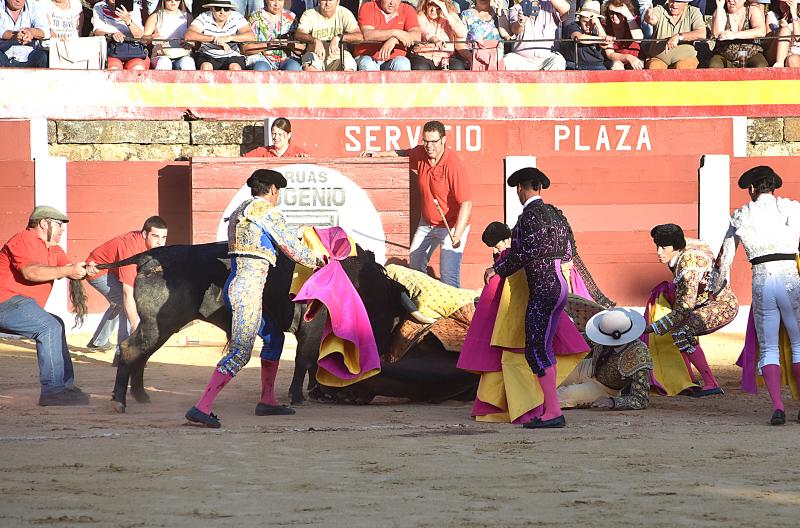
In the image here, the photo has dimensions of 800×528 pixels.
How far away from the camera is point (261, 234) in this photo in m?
5.55

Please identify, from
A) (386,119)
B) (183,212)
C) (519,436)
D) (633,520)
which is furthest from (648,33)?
(633,520)

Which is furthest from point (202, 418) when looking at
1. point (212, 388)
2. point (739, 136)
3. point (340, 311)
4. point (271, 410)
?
point (739, 136)

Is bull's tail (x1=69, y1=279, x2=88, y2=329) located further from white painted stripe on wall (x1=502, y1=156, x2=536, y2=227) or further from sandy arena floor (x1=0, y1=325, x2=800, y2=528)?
white painted stripe on wall (x1=502, y1=156, x2=536, y2=227)

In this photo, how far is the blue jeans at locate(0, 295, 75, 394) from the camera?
6.26m

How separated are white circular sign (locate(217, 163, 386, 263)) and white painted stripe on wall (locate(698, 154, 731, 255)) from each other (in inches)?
104

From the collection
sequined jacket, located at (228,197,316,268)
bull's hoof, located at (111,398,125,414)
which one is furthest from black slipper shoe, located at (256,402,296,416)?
sequined jacket, located at (228,197,316,268)

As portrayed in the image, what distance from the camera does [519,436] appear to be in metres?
5.21

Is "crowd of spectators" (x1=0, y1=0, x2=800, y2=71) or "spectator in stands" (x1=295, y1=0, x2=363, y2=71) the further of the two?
"spectator in stands" (x1=295, y1=0, x2=363, y2=71)

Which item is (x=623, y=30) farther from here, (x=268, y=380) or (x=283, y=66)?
(x=268, y=380)

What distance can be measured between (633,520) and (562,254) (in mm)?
1975

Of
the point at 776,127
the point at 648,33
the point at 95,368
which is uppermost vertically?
the point at 648,33

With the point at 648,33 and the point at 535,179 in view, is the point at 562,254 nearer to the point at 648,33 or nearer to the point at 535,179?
the point at 535,179

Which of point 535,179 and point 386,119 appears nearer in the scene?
point 535,179

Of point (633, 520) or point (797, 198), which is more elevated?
point (797, 198)
